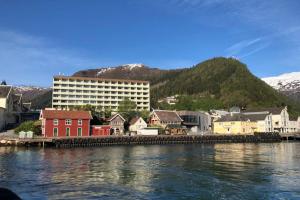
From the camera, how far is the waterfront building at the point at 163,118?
128500mm

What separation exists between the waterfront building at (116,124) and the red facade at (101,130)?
17.9 ft

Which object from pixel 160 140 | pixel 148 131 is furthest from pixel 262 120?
pixel 160 140

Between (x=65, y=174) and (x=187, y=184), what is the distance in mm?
13447

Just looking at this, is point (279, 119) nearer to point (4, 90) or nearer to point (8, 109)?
point (8, 109)

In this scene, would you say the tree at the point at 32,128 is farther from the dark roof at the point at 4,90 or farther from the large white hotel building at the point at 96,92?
the large white hotel building at the point at 96,92

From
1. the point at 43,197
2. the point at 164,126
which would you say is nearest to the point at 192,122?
the point at 164,126

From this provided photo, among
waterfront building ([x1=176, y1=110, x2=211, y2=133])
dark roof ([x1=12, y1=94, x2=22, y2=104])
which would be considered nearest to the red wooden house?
dark roof ([x1=12, y1=94, x2=22, y2=104])

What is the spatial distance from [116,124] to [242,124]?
47.4 meters

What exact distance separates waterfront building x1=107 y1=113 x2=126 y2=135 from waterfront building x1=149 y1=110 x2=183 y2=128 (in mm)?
14133

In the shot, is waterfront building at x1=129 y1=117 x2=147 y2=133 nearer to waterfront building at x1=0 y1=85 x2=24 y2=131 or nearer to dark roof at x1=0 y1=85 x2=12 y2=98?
waterfront building at x1=0 y1=85 x2=24 y2=131

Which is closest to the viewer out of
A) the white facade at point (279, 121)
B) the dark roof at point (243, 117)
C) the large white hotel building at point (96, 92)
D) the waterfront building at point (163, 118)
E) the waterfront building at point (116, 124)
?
the waterfront building at point (116, 124)

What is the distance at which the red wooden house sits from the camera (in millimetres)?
98250

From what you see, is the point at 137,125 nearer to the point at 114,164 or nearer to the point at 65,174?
the point at 114,164

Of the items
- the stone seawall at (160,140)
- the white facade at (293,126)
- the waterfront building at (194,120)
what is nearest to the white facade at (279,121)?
the white facade at (293,126)
